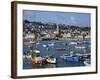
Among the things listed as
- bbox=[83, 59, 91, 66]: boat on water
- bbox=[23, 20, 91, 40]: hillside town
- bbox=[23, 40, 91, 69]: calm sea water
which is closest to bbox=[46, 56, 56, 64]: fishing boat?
bbox=[23, 40, 91, 69]: calm sea water

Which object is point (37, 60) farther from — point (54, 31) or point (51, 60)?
point (54, 31)

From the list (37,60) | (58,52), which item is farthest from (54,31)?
(37,60)

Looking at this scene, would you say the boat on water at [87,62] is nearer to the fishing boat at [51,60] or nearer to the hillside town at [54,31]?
the hillside town at [54,31]

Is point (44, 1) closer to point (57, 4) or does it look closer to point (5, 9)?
point (57, 4)

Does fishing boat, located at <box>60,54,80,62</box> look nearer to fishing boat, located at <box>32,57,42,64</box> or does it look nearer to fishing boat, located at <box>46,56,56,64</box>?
fishing boat, located at <box>46,56,56,64</box>

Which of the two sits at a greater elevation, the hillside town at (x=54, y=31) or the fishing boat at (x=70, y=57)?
the hillside town at (x=54, y=31)

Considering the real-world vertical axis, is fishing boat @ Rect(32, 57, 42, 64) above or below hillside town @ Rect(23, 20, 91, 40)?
below

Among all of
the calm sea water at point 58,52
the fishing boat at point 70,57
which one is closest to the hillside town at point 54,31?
the calm sea water at point 58,52

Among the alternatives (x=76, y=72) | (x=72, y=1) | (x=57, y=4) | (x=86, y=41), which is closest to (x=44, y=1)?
(x=57, y=4)

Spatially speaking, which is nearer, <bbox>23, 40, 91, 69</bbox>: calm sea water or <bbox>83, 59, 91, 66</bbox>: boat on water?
<bbox>23, 40, 91, 69</bbox>: calm sea water

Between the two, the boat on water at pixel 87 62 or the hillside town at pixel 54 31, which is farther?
the boat on water at pixel 87 62

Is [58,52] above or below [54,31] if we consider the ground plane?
below
